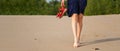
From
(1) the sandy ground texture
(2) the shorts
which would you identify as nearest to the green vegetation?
(1) the sandy ground texture

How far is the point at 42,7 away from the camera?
40.8m

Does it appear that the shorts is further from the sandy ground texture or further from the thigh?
the sandy ground texture

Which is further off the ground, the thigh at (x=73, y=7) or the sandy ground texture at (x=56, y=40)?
the thigh at (x=73, y=7)

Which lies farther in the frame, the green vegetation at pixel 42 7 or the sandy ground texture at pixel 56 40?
the green vegetation at pixel 42 7

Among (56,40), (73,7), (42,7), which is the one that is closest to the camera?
(73,7)

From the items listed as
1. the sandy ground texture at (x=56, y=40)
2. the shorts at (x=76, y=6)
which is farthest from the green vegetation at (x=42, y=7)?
the shorts at (x=76, y=6)

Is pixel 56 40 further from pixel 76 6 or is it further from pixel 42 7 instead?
pixel 42 7

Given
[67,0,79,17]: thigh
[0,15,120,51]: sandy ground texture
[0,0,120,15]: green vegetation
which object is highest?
[67,0,79,17]: thigh

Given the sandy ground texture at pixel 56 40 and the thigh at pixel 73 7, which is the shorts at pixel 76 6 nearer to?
the thigh at pixel 73 7

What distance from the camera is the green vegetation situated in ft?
90.9

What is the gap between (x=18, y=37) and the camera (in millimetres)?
9805

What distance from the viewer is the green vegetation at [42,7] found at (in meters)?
27.7

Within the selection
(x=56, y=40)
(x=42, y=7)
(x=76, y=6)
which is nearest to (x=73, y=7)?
(x=76, y=6)

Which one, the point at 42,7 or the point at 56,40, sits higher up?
the point at 56,40
